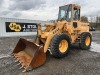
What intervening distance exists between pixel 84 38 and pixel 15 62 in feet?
14.0

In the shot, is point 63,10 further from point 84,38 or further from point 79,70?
point 79,70

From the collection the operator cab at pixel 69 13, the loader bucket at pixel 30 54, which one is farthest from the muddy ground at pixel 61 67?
the operator cab at pixel 69 13

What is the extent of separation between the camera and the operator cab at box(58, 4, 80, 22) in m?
8.00

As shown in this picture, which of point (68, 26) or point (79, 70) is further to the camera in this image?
point (68, 26)

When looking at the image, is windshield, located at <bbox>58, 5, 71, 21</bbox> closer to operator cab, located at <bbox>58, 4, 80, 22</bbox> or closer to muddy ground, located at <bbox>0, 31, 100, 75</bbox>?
operator cab, located at <bbox>58, 4, 80, 22</bbox>

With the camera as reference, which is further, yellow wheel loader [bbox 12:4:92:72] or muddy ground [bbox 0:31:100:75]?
yellow wheel loader [bbox 12:4:92:72]

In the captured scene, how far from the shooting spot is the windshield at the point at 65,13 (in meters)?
8.07

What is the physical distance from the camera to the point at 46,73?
498 centimetres

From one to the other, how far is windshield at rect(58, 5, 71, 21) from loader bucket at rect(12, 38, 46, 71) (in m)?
2.72

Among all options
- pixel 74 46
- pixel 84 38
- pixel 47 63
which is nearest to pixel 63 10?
pixel 84 38

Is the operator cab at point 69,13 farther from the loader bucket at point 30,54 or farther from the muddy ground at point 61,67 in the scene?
the loader bucket at point 30,54

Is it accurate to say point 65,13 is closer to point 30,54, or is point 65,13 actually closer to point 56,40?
point 56,40

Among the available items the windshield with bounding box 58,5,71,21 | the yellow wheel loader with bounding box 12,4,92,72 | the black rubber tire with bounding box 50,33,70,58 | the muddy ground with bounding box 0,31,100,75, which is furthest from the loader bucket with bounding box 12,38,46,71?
the windshield with bounding box 58,5,71,21

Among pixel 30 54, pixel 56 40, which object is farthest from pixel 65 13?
pixel 30 54
